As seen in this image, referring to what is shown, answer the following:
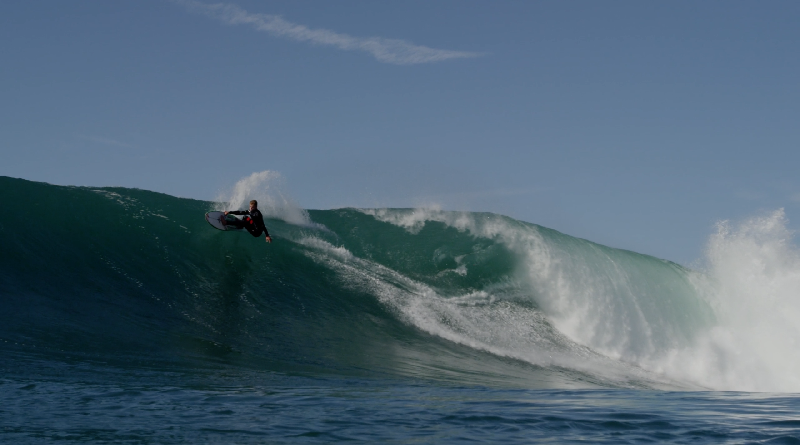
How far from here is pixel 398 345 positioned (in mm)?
10094

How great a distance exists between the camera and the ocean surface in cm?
476

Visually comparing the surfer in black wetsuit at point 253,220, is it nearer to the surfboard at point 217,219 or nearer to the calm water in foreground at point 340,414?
the surfboard at point 217,219

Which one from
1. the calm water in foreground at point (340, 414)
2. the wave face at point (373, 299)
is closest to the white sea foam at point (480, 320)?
the wave face at point (373, 299)

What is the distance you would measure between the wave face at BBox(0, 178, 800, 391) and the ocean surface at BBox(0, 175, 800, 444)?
51 millimetres

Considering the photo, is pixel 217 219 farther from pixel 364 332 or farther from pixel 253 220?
pixel 364 332

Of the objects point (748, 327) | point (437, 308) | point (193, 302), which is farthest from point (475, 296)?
point (748, 327)

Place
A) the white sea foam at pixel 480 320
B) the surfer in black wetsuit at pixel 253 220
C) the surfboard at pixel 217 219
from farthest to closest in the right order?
the surfboard at pixel 217 219 → the surfer in black wetsuit at pixel 253 220 → the white sea foam at pixel 480 320

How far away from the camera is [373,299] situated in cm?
1201

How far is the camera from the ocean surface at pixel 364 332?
187 inches

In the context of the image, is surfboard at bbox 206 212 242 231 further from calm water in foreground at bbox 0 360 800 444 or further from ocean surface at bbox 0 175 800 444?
calm water in foreground at bbox 0 360 800 444

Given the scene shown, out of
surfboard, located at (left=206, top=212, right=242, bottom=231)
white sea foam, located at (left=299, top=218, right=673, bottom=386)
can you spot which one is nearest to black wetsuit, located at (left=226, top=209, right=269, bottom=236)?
surfboard, located at (left=206, top=212, right=242, bottom=231)

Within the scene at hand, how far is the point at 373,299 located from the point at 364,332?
163 centimetres

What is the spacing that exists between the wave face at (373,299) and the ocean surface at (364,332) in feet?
0.17

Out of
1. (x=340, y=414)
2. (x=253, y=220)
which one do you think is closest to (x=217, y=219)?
(x=253, y=220)
